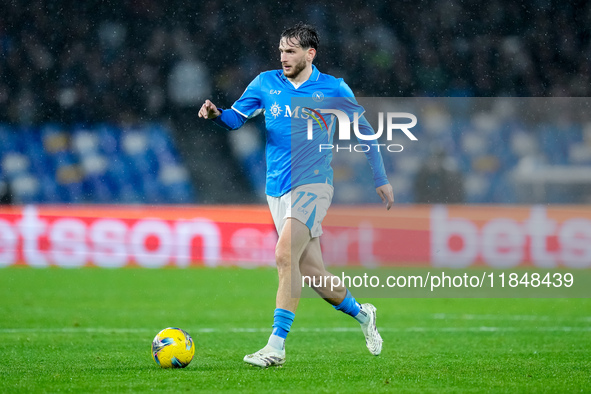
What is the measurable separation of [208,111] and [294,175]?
0.63m

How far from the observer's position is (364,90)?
1639 cm

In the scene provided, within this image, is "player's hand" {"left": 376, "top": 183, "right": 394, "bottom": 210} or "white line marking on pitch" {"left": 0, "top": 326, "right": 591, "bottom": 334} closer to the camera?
"player's hand" {"left": 376, "top": 183, "right": 394, "bottom": 210}

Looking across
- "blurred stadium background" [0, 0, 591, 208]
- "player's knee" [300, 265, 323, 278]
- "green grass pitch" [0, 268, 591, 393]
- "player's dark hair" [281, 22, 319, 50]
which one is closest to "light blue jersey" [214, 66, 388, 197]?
"player's dark hair" [281, 22, 319, 50]

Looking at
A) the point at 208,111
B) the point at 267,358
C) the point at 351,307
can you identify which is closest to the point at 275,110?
the point at 208,111

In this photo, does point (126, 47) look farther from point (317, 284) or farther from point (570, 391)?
point (570, 391)

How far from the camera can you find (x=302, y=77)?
529 centimetres

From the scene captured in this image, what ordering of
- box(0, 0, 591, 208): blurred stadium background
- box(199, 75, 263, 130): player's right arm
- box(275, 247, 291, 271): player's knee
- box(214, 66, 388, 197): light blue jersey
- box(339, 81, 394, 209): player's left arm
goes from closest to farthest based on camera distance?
box(275, 247, 291, 271): player's knee, box(214, 66, 388, 197): light blue jersey, box(199, 75, 263, 130): player's right arm, box(339, 81, 394, 209): player's left arm, box(0, 0, 591, 208): blurred stadium background

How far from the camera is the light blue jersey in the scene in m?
5.11

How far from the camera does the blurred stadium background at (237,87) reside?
14344 millimetres

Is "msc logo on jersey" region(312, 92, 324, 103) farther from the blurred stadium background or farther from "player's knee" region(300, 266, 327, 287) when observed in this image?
the blurred stadium background

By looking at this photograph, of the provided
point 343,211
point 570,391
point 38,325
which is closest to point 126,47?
point 343,211

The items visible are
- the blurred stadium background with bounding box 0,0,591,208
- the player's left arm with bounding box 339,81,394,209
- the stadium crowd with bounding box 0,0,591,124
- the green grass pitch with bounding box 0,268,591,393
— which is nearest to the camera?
the green grass pitch with bounding box 0,268,591,393

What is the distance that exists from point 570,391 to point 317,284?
5.21 ft

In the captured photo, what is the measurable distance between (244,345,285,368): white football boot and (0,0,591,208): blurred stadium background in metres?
9.06
